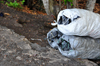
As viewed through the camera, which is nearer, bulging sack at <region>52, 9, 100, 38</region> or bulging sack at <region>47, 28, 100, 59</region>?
bulging sack at <region>52, 9, 100, 38</region>

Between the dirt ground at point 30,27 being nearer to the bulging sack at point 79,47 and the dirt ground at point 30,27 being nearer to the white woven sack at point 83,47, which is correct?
the bulging sack at point 79,47

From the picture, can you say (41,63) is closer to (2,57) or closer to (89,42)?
(2,57)

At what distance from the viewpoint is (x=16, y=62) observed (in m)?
1.60

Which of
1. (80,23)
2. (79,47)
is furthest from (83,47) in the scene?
(80,23)

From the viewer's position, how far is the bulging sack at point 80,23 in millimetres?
1737


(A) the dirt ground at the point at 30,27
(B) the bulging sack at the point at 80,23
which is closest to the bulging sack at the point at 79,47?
(B) the bulging sack at the point at 80,23

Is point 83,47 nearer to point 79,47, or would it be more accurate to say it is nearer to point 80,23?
point 79,47

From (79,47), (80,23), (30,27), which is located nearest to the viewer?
(80,23)

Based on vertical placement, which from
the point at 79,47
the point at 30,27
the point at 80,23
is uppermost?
the point at 80,23

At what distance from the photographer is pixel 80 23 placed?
1723 mm

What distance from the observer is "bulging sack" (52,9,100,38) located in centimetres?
174

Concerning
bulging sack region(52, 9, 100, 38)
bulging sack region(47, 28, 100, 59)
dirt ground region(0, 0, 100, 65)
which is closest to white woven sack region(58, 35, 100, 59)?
bulging sack region(47, 28, 100, 59)

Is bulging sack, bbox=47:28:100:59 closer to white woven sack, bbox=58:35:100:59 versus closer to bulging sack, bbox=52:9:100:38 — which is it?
white woven sack, bbox=58:35:100:59

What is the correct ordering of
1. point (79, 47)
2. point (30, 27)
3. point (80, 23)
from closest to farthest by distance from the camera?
point (80, 23) → point (79, 47) → point (30, 27)
